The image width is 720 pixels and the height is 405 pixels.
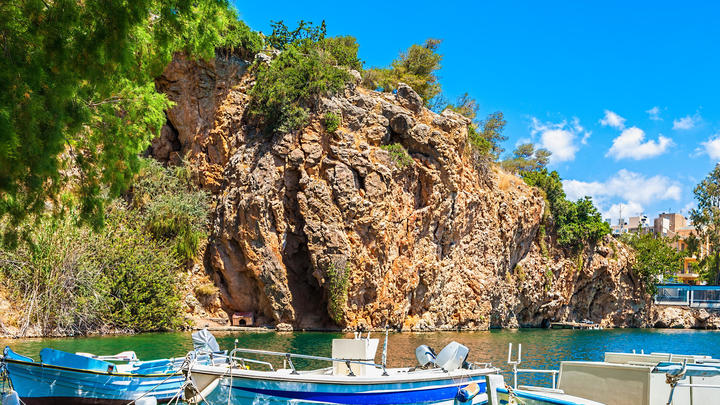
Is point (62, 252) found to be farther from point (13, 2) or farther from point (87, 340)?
point (13, 2)

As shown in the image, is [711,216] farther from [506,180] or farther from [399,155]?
[399,155]

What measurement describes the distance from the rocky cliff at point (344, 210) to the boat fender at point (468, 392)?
22.0m

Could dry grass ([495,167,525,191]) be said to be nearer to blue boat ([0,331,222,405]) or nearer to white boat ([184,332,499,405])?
white boat ([184,332,499,405])

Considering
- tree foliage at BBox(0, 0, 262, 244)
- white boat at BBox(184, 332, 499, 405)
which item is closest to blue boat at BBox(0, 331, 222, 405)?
white boat at BBox(184, 332, 499, 405)

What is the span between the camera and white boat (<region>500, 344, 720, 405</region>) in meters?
11.3

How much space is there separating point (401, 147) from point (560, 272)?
72.1 ft

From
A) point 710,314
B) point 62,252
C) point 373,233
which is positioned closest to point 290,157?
point 373,233

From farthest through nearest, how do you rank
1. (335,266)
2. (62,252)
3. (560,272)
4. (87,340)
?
(560,272)
(335,266)
(62,252)
(87,340)

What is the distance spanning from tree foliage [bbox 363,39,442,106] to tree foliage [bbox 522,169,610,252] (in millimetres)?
12813

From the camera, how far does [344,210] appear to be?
119 feet

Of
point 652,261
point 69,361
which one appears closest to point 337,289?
point 69,361

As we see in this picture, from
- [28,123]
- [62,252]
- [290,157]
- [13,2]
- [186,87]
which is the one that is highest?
[186,87]

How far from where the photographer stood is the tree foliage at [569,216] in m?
53.0

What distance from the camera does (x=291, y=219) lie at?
3728 centimetres
